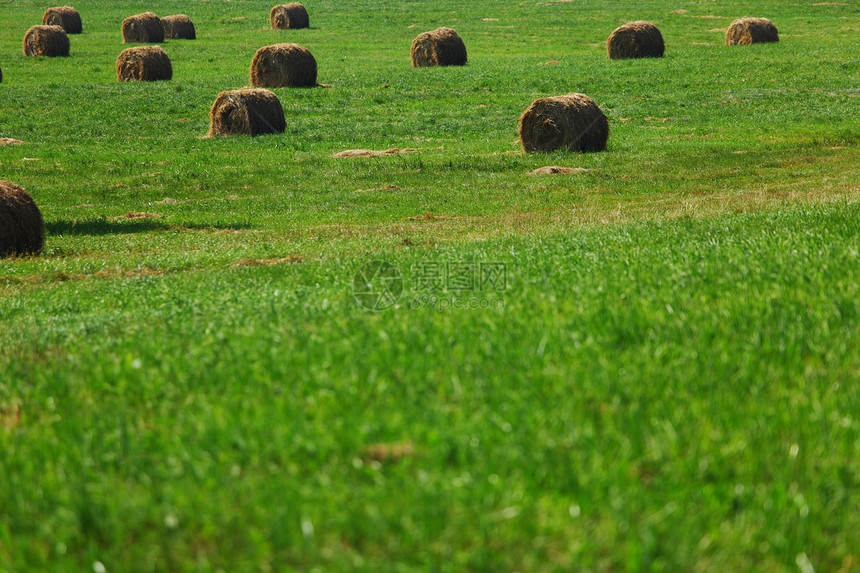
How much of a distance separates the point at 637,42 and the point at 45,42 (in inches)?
1529

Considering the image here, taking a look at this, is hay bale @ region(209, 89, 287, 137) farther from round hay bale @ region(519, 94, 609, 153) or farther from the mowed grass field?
the mowed grass field

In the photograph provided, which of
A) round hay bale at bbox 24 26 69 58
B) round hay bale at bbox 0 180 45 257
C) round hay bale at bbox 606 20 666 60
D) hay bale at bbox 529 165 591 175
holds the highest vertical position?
round hay bale at bbox 24 26 69 58

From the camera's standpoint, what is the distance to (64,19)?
58500mm

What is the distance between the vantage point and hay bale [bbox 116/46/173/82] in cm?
3966

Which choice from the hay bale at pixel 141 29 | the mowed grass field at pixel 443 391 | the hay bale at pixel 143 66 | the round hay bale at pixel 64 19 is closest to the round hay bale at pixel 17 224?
the mowed grass field at pixel 443 391

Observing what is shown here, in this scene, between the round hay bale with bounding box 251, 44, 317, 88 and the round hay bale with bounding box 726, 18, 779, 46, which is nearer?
the round hay bale with bounding box 251, 44, 317, 88

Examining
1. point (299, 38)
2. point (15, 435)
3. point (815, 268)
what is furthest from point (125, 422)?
point (299, 38)

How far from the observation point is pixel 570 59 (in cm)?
4791

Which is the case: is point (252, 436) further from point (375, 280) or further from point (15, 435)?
point (375, 280)

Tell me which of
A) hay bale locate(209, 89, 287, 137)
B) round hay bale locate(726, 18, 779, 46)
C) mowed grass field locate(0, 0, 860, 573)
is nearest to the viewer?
mowed grass field locate(0, 0, 860, 573)

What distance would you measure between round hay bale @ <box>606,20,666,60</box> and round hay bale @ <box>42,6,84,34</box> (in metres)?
42.7

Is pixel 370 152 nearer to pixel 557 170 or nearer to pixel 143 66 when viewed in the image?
pixel 557 170

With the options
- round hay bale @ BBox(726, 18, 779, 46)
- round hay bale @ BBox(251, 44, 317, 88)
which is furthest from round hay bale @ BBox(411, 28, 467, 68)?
round hay bale @ BBox(726, 18, 779, 46)

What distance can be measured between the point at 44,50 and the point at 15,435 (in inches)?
2044
